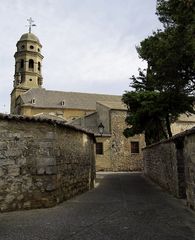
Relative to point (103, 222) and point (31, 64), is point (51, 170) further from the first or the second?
point (31, 64)

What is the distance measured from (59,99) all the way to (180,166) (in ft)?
119

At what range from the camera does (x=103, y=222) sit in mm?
6148

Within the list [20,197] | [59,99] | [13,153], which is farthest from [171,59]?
[59,99]

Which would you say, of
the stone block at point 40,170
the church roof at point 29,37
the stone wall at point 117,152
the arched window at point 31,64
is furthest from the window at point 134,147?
the church roof at point 29,37

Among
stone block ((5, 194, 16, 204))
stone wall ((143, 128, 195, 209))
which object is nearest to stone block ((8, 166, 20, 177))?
stone block ((5, 194, 16, 204))

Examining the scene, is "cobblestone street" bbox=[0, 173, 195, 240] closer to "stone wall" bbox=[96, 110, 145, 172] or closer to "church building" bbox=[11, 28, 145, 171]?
"church building" bbox=[11, 28, 145, 171]

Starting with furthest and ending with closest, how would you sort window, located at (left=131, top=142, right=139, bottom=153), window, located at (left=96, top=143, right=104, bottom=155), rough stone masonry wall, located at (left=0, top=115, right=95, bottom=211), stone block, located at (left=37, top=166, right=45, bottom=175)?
window, located at (left=131, top=142, right=139, bottom=153), window, located at (left=96, top=143, right=104, bottom=155), stone block, located at (left=37, top=166, right=45, bottom=175), rough stone masonry wall, located at (left=0, top=115, right=95, bottom=211)

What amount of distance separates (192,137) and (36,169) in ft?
14.4

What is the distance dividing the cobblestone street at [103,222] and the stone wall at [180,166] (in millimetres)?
786

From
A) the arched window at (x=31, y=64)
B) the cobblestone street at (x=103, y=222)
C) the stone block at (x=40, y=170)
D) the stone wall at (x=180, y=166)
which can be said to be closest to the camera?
the cobblestone street at (x=103, y=222)

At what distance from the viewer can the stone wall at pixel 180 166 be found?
7.41 meters

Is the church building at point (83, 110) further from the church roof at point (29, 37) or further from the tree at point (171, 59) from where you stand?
the tree at point (171, 59)

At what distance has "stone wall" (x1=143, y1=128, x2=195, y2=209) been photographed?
7.41 meters

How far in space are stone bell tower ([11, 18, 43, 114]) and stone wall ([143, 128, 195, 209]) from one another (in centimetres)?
3919
